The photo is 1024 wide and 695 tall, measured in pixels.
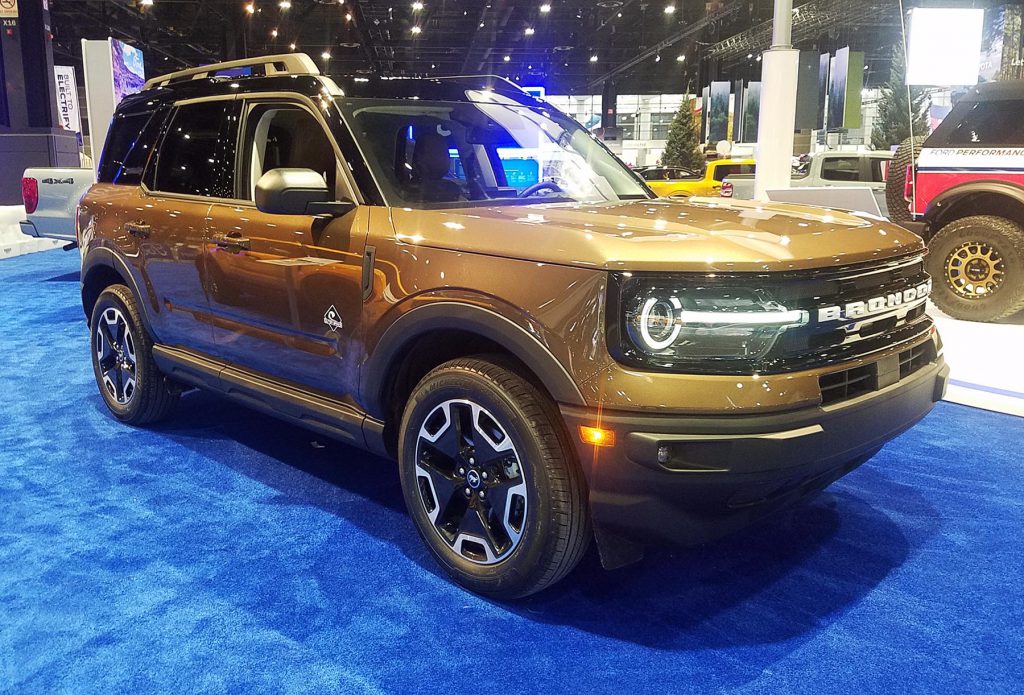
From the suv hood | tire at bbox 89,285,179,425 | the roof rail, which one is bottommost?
tire at bbox 89,285,179,425

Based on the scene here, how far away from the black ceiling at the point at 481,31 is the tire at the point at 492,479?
21.9 metres

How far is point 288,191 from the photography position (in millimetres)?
2768

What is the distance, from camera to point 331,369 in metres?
3.09

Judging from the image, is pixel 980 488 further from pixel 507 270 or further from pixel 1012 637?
pixel 507 270

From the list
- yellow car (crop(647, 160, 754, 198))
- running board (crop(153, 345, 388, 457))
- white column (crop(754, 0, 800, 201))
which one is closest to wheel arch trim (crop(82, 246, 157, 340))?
running board (crop(153, 345, 388, 457))

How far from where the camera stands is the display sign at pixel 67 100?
18.2m

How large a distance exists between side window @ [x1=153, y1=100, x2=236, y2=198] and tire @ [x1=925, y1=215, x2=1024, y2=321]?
5.90 meters

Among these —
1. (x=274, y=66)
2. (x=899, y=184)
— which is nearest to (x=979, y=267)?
(x=899, y=184)

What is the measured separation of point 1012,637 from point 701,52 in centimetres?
3266

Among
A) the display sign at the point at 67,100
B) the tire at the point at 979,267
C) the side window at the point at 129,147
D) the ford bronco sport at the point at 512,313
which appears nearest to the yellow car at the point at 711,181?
the tire at the point at 979,267

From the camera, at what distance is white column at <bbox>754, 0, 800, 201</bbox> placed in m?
7.77

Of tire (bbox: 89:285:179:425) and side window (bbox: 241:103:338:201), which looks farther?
tire (bbox: 89:285:179:425)

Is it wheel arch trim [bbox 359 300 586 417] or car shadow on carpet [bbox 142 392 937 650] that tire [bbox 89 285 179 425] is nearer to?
car shadow on carpet [bbox 142 392 937 650]

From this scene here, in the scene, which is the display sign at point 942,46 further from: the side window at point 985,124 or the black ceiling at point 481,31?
the black ceiling at point 481,31
